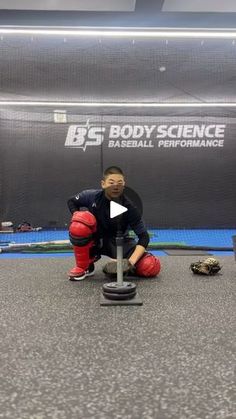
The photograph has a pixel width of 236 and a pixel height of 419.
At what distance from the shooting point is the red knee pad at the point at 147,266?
7.72 feet

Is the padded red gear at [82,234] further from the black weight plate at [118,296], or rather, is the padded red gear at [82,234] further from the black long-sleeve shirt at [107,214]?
the black weight plate at [118,296]

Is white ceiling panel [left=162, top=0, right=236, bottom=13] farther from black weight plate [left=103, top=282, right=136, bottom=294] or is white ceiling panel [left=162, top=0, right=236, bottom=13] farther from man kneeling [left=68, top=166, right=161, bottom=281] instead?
black weight plate [left=103, top=282, right=136, bottom=294]

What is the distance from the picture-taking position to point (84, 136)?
6.45 m

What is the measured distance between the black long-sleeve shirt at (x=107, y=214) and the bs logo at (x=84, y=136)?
4.09 m

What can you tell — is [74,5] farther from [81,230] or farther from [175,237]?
[81,230]

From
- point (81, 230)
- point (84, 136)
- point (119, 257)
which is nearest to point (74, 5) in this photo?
point (84, 136)

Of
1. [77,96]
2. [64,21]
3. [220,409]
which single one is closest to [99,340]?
[220,409]

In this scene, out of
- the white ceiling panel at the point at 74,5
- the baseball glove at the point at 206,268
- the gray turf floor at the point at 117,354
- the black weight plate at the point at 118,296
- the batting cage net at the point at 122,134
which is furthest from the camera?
the batting cage net at the point at 122,134

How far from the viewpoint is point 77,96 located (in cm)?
644

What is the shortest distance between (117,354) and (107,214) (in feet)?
4.21

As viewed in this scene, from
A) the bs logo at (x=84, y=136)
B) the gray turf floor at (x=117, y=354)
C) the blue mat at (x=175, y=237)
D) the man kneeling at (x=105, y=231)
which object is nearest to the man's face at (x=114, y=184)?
the man kneeling at (x=105, y=231)

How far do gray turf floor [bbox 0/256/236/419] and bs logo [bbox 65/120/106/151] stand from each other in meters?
4.65

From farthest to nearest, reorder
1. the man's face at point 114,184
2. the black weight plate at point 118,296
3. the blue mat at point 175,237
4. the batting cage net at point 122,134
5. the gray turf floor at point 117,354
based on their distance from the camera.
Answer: the batting cage net at point 122,134 → the blue mat at point 175,237 → the man's face at point 114,184 → the black weight plate at point 118,296 → the gray turf floor at point 117,354

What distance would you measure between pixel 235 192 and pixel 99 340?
Answer: 5620mm
